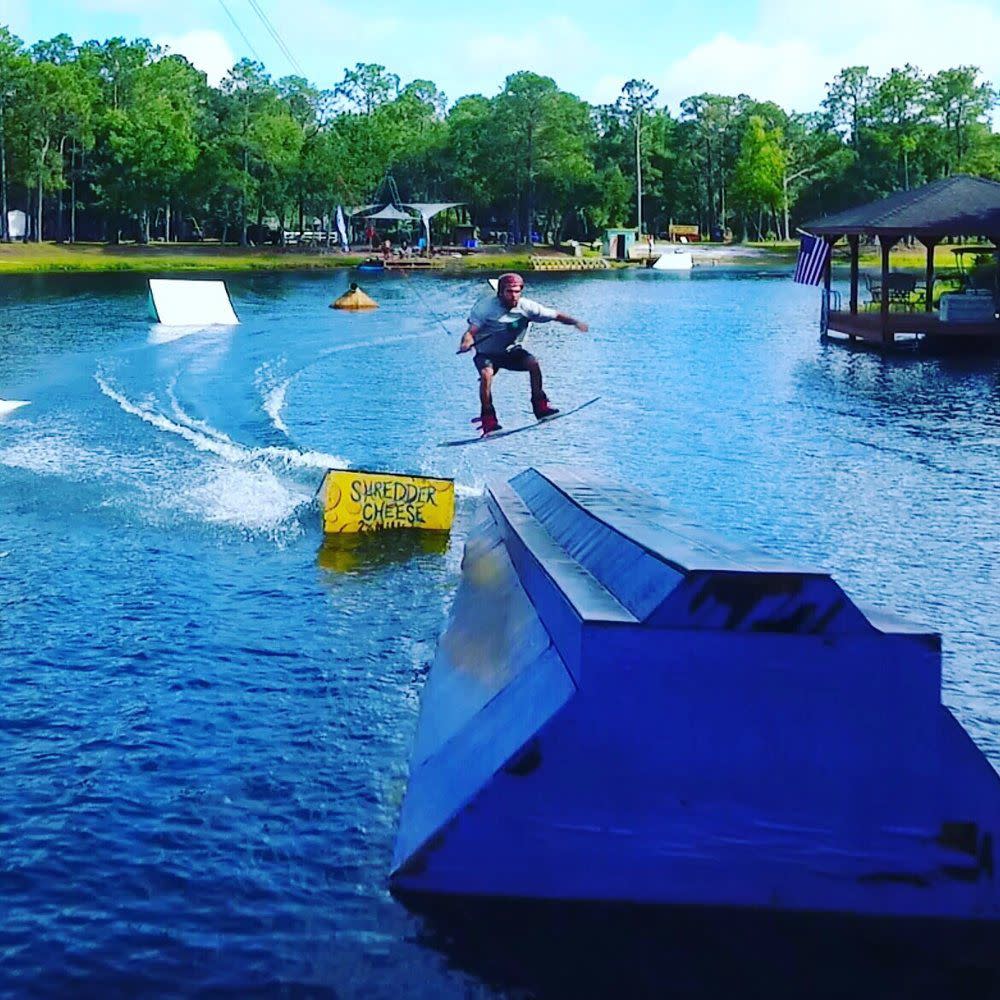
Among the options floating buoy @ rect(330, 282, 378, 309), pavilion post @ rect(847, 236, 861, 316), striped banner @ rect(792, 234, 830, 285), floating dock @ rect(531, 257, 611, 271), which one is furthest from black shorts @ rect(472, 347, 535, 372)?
floating dock @ rect(531, 257, 611, 271)

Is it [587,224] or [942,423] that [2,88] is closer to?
[587,224]

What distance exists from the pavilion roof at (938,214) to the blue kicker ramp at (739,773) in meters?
39.4

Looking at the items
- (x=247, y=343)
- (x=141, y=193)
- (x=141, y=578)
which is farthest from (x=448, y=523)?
(x=141, y=193)

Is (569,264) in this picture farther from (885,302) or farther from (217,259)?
(885,302)

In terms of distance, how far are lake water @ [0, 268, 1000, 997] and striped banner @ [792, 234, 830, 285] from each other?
327 cm

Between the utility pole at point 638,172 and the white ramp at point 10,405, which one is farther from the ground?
the utility pole at point 638,172

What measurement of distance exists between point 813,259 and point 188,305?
28.7 meters

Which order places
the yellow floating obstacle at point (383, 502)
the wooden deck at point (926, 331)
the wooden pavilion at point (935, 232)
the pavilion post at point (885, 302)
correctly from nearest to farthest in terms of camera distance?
the yellow floating obstacle at point (383, 502) → the wooden pavilion at point (935, 232) → the wooden deck at point (926, 331) → the pavilion post at point (885, 302)

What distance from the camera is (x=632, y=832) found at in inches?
367

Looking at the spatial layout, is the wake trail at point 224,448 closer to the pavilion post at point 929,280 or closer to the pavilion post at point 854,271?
the pavilion post at point 854,271

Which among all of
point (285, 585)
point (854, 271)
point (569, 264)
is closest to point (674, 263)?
point (569, 264)

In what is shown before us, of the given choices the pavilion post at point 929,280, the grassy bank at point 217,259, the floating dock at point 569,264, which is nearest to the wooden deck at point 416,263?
the grassy bank at point 217,259

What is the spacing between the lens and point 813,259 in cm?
5216

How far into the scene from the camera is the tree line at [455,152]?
129m
